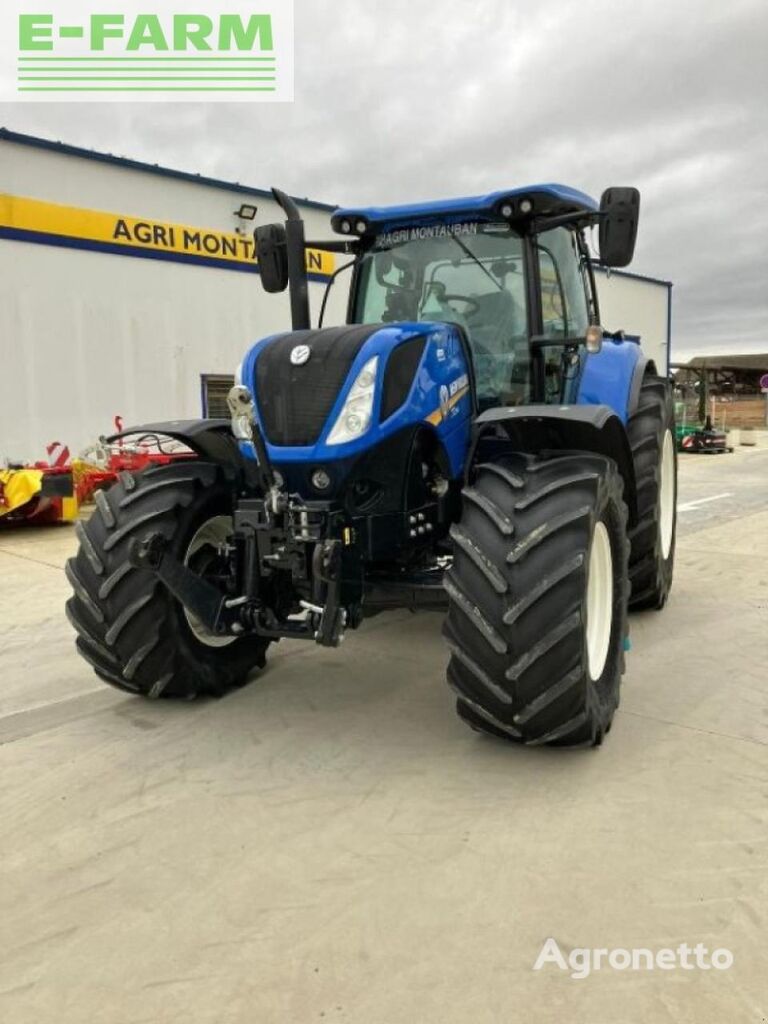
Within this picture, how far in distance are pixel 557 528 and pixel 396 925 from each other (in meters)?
1.35

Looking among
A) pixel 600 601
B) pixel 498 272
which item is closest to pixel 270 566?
pixel 600 601

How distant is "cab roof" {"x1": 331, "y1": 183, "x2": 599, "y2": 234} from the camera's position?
3672 millimetres

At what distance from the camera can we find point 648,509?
15.4 feet

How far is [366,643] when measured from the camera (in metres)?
4.51

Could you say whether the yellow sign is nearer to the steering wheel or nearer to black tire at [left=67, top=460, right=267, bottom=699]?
the steering wheel

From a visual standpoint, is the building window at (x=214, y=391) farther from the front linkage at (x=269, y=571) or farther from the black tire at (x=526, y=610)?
the black tire at (x=526, y=610)

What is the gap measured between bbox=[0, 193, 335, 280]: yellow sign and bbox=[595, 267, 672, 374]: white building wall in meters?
10.4

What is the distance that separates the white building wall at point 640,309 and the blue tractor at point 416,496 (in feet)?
55.0

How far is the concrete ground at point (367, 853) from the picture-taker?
1.88m

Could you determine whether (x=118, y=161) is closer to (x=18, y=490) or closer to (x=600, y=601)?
(x=18, y=490)

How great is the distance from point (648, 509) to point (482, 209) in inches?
77.3

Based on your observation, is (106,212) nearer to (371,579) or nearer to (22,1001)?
(371,579)

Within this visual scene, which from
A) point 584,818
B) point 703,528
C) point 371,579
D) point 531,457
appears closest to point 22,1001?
point 584,818

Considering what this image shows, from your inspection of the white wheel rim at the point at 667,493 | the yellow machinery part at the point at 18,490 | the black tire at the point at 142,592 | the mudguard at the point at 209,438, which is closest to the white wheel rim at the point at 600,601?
the mudguard at the point at 209,438
